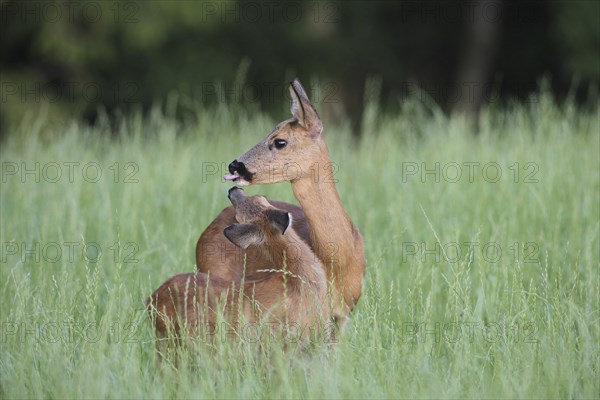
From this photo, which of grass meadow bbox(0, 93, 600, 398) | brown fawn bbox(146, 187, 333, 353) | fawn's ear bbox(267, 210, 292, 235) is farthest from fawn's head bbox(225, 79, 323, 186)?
grass meadow bbox(0, 93, 600, 398)

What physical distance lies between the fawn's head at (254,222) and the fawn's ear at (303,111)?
0.40 m

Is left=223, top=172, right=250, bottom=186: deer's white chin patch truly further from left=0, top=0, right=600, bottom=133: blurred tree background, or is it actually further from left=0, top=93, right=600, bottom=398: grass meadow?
left=0, top=0, right=600, bottom=133: blurred tree background

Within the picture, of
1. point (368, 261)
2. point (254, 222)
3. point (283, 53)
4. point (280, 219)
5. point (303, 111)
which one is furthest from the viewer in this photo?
point (283, 53)

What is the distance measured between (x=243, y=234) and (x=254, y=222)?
0.11 meters

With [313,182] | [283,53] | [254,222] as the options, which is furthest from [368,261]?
[283,53]

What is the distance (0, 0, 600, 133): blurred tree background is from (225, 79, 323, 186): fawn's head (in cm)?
895

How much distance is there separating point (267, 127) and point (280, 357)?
5895 mm

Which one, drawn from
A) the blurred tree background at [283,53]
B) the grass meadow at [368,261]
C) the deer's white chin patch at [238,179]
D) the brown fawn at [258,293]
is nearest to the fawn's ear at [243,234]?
the brown fawn at [258,293]

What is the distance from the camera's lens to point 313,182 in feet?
16.1

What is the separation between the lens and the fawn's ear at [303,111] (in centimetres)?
494

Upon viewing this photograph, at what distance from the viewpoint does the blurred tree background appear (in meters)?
15.0

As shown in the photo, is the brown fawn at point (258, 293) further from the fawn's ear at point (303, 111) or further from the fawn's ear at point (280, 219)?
the fawn's ear at point (303, 111)

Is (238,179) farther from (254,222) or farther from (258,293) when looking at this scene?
(258,293)

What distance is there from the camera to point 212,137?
10156 millimetres
